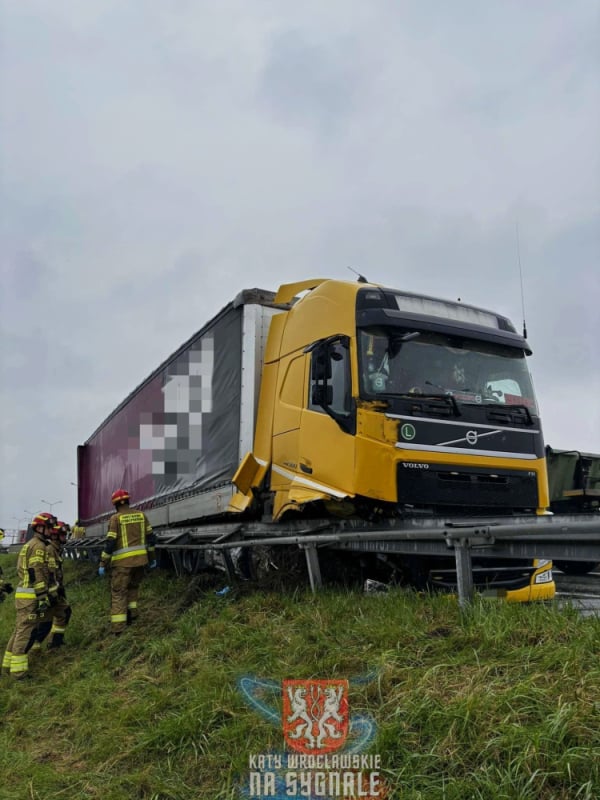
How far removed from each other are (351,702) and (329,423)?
9.59ft

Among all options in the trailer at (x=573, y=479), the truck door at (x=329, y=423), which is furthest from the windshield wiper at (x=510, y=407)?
the trailer at (x=573, y=479)

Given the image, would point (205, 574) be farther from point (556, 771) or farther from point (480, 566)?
point (556, 771)

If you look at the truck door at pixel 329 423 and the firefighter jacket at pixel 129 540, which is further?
the firefighter jacket at pixel 129 540

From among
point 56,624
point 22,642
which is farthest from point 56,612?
point 22,642

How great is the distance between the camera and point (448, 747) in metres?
2.85

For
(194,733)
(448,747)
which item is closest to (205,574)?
(194,733)

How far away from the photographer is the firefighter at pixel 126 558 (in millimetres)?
7664

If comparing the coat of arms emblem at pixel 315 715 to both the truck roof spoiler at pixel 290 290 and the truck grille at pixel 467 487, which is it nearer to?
the truck grille at pixel 467 487

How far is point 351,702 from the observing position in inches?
140

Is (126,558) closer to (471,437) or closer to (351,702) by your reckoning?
(471,437)

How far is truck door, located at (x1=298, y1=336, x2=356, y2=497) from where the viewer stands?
5.84m

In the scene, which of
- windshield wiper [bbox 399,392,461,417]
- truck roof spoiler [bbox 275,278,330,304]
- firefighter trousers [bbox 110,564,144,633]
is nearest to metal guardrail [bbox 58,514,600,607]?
firefighter trousers [bbox 110,564,144,633]

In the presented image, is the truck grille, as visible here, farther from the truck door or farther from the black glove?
the black glove

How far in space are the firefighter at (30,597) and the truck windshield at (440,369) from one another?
4760 mm
